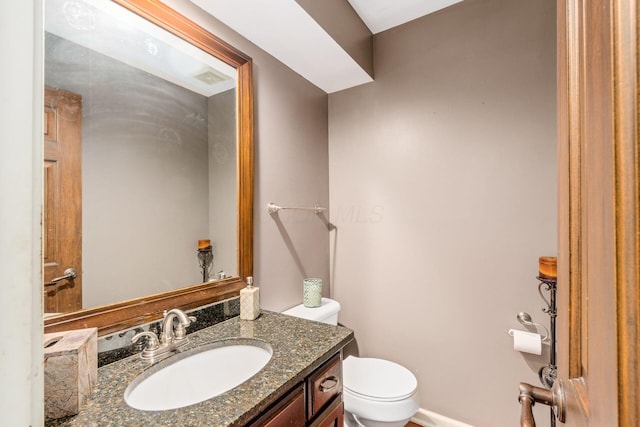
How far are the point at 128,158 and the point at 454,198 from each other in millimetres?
1644

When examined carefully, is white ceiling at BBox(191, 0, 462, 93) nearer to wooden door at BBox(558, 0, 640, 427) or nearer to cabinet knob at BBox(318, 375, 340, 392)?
wooden door at BBox(558, 0, 640, 427)

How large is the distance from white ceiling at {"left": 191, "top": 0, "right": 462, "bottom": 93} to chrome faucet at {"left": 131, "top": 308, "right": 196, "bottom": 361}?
1.29m

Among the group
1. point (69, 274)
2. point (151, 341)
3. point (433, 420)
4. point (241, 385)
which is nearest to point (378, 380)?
point (433, 420)

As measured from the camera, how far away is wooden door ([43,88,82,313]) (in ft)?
2.68

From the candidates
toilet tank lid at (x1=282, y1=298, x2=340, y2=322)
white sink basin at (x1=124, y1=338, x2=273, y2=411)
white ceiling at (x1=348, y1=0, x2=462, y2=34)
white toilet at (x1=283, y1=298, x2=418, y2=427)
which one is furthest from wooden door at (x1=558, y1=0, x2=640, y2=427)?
white ceiling at (x1=348, y1=0, x2=462, y2=34)

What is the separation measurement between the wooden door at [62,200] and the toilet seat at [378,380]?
133 centimetres

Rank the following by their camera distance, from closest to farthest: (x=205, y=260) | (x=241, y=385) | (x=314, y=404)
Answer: (x=241, y=385) → (x=314, y=404) → (x=205, y=260)

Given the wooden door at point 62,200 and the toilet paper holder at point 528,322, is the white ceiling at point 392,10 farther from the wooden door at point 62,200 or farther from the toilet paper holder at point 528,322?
the toilet paper holder at point 528,322

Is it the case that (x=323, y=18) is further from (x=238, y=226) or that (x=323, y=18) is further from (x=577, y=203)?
(x=577, y=203)

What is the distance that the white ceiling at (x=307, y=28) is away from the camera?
1.28 m

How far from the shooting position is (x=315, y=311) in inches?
67.4

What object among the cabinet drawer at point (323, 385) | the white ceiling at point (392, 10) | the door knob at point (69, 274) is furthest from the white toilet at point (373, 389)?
the white ceiling at point (392, 10)

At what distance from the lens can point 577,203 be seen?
0.46 meters

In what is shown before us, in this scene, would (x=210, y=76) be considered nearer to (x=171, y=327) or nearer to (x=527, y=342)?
(x=171, y=327)
